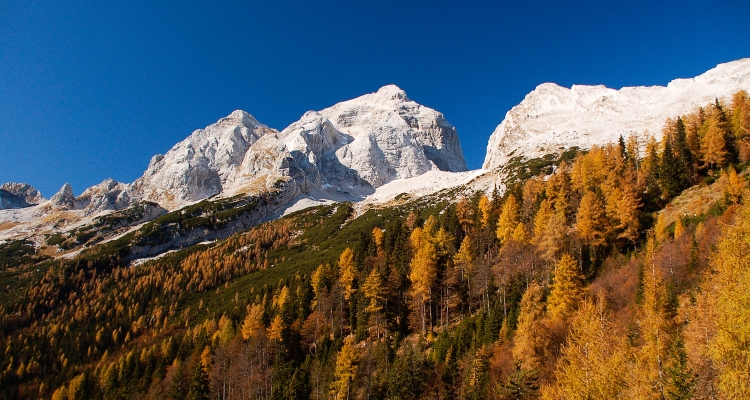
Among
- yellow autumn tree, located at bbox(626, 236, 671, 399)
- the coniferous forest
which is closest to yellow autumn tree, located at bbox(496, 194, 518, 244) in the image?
the coniferous forest

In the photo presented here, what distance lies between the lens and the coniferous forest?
22.9 meters

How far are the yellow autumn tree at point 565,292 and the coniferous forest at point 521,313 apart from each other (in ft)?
0.45

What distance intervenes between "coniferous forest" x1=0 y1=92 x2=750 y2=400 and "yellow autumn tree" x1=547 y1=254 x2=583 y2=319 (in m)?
0.14

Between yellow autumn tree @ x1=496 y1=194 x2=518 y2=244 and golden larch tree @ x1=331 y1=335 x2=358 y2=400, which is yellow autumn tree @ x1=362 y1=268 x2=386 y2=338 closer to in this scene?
golden larch tree @ x1=331 y1=335 x2=358 y2=400

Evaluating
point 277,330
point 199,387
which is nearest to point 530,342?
point 277,330

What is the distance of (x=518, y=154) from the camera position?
194250mm

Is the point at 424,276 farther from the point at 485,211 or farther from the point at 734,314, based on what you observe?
the point at 734,314

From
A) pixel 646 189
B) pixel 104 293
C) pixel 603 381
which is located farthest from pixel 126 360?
pixel 646 189

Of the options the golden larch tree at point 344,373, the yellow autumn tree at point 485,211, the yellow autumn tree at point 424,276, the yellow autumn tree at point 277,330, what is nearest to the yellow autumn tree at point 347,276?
the yellow autumn tree at point 277,330

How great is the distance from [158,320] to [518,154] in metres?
161

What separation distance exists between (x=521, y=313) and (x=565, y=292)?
16.3 ft

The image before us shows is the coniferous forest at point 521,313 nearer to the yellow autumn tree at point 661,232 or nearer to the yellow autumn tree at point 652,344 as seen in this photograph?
the yellow autumn tree at point 652,344

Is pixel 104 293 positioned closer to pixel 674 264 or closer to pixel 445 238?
pixel 445 238

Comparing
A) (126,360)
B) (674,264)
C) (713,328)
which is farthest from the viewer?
(126,360)
